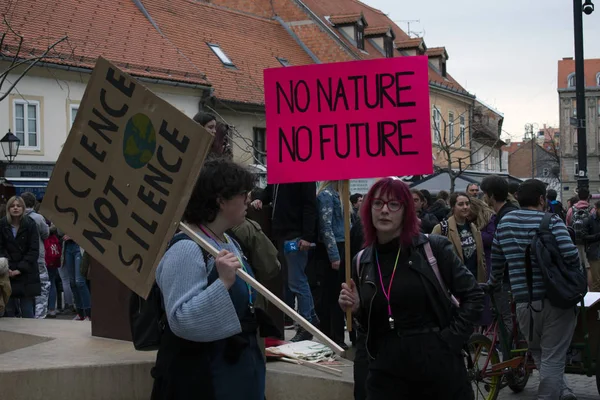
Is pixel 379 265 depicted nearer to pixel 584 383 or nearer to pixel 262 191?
pixel 262 191

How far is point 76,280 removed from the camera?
49.9 feet

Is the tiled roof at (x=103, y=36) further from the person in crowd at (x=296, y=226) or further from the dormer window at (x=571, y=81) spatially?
the dormer window at (x=571, y=81)

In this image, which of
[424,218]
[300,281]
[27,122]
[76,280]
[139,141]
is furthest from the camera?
[27,122]

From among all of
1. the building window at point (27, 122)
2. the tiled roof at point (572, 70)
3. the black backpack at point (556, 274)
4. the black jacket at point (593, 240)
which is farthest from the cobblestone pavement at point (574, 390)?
the tiled roof at point (572, 70)

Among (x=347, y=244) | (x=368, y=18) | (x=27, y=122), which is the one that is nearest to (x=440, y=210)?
(x=347, y=244)

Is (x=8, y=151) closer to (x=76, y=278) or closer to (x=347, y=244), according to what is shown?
(x=76, y=278)

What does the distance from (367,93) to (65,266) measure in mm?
11412

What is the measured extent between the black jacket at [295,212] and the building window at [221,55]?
30521 mm

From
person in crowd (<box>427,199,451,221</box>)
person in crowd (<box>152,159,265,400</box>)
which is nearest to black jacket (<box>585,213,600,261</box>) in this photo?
person in crowd (<box>427,199,451,221</box>)

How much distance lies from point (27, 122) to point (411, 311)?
2551 centimetres

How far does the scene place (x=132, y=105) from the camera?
13.8 feet

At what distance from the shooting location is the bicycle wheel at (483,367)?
828cm

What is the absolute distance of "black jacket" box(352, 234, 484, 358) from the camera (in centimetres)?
487

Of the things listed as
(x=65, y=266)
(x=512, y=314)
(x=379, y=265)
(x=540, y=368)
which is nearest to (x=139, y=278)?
(x=379, y=265)
